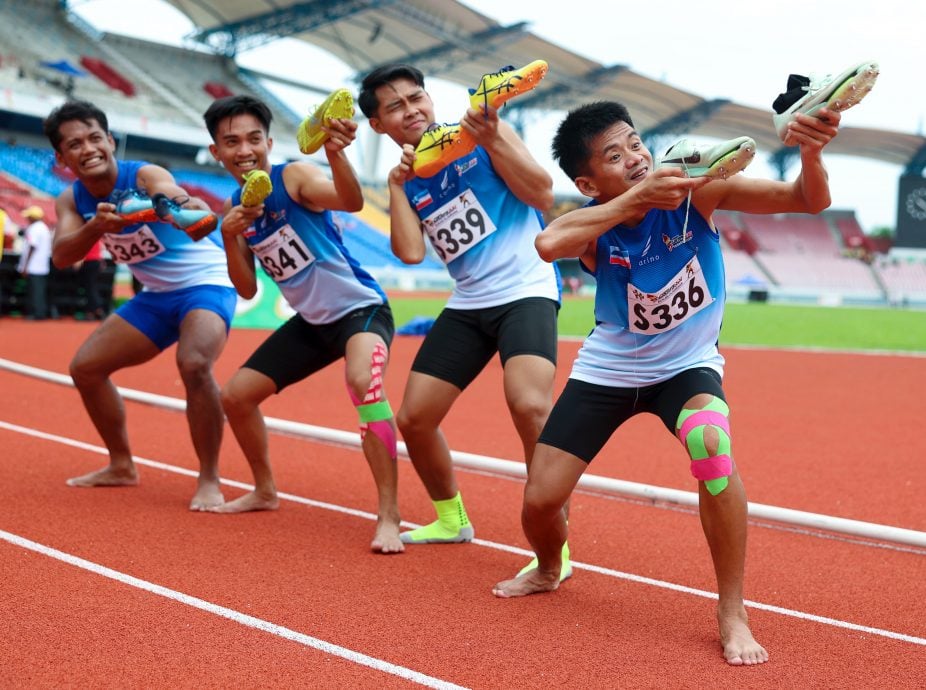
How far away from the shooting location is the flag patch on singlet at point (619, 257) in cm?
364

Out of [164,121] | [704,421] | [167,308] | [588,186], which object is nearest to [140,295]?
[167,308]

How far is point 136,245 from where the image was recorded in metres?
5.74

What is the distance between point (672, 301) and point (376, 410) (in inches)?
69.5

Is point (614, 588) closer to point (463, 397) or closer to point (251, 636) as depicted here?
point (251, 636)

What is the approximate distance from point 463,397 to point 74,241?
5.50m

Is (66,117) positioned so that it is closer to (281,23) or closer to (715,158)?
(715,158)

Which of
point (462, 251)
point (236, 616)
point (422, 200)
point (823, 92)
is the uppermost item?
point (823, 92)

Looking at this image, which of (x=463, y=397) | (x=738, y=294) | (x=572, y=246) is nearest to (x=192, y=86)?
(x=738, y=294)

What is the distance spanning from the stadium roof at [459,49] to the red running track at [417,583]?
30306 mm

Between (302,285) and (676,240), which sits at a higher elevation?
(676,240)

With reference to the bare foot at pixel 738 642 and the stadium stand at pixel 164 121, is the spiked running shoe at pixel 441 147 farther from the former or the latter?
the stadium stand at pixel 164 121

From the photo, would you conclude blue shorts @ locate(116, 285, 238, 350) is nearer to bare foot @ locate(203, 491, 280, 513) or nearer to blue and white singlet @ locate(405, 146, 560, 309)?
bare foot @ locate(203, 491, 280, 513)

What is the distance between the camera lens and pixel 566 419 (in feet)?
12.4

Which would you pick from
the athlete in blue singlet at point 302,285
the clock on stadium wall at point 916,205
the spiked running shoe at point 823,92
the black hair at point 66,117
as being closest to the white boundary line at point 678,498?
the athlete in blue singlet at point 302,285
